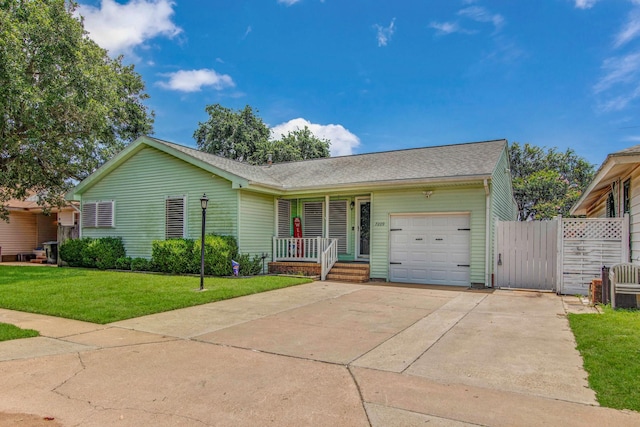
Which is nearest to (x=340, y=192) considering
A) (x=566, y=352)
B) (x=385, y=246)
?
(x=385, y=246)

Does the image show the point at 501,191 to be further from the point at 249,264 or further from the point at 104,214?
the point at 104,214

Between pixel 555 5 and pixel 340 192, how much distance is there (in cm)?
809

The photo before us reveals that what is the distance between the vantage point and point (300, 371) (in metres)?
4.17

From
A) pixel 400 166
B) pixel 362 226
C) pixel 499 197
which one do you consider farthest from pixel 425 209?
pixel 499 197

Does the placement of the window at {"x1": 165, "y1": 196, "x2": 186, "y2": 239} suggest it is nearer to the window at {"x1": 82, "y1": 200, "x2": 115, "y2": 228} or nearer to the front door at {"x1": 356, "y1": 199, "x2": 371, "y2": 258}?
the window at {"x1": 82, "y1": 200, "x2": 115, "y2": 228}

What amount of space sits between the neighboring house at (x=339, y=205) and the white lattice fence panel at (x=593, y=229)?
1.90 meters

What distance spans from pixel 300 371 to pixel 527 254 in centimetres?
880

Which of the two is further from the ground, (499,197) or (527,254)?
(499,197)

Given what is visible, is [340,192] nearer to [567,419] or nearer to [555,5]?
[555,5]

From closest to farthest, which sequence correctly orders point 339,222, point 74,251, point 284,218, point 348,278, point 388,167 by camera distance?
point 348,278 < point 388,167 < point 339,222 < point 284,218 < point 74,251

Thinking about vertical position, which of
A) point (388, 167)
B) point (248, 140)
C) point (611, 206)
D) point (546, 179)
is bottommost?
point (611, 206)

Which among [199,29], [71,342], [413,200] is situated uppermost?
[199,29]

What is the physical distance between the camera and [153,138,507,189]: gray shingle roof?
38.4 ft

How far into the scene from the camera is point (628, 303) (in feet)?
23.4
